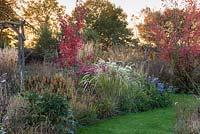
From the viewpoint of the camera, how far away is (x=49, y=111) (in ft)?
17.7

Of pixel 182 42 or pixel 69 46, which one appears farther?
pixel 182 42

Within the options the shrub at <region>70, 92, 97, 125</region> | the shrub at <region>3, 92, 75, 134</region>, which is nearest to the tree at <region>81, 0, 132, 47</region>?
the shrub at <region>70, 92, 97, 125</region>

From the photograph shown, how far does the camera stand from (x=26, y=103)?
5469 mm

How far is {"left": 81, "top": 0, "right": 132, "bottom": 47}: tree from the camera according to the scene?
73.3 ft

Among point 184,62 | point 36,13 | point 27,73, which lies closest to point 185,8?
point 184,62

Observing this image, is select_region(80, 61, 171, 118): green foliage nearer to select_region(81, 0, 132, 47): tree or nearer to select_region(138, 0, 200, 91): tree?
select_region(138, 0, 200, 91): tree

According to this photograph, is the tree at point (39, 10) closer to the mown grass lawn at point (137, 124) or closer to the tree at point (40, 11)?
the tree at point (40, 11)

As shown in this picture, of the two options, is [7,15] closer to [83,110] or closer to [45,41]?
[45,41]

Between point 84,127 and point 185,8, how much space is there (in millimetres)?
7674

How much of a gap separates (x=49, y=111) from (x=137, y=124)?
72.6 inches

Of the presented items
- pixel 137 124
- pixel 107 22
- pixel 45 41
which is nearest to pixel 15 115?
pixel 137 124

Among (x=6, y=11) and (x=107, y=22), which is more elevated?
(x=6, y=11)

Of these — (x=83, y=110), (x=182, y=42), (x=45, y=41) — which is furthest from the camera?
(x=45, y=41)

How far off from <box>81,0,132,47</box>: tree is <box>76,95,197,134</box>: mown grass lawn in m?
14.7
